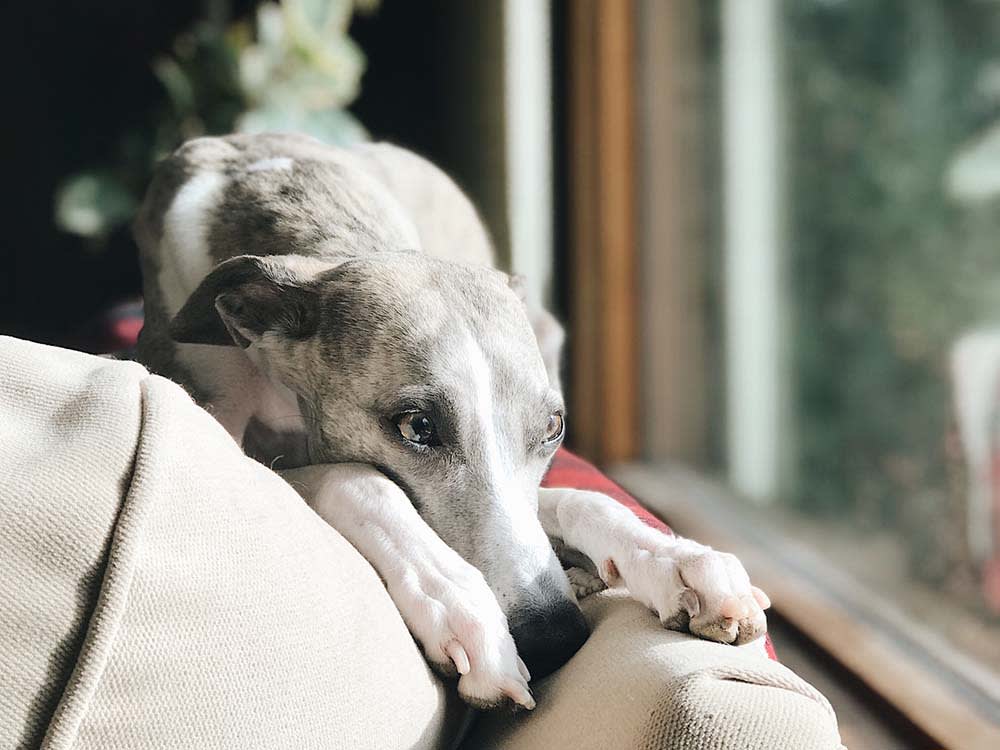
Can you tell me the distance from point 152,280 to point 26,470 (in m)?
0.59

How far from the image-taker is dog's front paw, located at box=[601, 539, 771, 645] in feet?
2.58

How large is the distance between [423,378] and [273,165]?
0.38 metres

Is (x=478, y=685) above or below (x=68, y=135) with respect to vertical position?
above

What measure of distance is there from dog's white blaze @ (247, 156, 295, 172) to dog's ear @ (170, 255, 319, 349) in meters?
0.17

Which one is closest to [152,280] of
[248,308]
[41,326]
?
[248,308]

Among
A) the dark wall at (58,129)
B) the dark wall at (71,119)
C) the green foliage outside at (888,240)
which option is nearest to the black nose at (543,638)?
the green foliage outside at (888,240)

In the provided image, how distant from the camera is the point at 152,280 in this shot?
125cm

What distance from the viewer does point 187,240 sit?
1181 millimetres

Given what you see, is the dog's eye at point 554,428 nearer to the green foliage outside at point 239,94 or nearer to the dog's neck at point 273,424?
the dog's neck at point 273,424

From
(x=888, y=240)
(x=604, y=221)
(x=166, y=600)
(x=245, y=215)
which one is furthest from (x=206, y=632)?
(x=604, y=221)

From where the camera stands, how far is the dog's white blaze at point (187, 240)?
1.17 metres

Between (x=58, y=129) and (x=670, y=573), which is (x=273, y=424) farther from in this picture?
(x=58, y=129)

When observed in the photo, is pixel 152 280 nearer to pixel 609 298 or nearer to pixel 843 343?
pixel 843 343

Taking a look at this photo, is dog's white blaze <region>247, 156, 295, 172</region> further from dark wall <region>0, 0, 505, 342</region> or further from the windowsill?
dark wall <region>0, 0, 505, 342</region>
